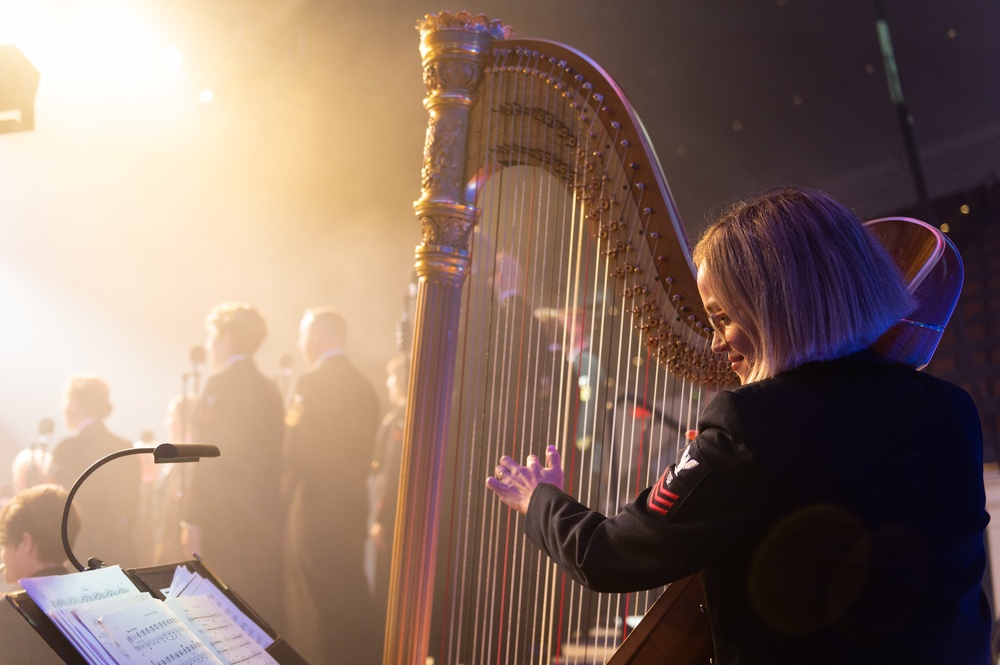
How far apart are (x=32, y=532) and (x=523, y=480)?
205 cm

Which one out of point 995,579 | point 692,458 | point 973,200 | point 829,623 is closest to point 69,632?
point 692,458

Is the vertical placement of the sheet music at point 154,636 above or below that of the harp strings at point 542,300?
below

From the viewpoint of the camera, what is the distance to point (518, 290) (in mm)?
1932

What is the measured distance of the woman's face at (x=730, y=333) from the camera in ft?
3.58

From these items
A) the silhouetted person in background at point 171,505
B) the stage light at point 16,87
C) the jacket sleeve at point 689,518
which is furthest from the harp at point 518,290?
Answer: the silhouetted person in background at point 171,505

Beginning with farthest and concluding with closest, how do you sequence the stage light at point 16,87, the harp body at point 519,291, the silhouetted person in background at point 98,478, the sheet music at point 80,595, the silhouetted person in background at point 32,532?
the silhouetted person in background at point 98,478
the stage light at point 16,87
the silhouetted person in background at point 32,532
the harp body at point 519,291
the sheet music at point 80,595

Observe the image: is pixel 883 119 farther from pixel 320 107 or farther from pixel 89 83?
pixel 89 83

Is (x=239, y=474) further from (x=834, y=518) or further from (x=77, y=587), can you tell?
(x=834, y=518)

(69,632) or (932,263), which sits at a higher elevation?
(932,263)

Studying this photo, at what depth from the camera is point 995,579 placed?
238 cm

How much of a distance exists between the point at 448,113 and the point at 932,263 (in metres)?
1.02

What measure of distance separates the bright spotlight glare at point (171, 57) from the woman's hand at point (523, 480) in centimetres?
537

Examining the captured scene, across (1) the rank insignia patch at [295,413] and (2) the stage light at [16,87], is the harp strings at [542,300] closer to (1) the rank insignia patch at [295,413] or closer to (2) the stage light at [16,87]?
(2) the stage light at [16,87]

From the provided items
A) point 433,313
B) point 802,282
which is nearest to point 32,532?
point 433,313
